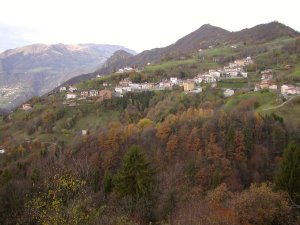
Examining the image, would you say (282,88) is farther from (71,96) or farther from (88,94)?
(71,96)

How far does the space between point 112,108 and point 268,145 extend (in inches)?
1771

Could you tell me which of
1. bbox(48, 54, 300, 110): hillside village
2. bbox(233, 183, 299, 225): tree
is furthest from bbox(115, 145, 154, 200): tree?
bbox(48, 54, 300, 110): hillside village

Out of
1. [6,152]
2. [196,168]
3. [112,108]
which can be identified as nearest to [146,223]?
[196,168]

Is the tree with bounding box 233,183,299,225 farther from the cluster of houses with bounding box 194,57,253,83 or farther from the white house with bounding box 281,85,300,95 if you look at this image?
the cluster of houses with bounding box 194,57,253,83

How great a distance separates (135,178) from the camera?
28.1m

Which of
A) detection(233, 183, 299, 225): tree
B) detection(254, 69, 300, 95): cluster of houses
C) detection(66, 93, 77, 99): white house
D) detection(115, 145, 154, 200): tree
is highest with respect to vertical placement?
detection(233, 183, 299, 225): tree

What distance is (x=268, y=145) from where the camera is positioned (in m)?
46.2

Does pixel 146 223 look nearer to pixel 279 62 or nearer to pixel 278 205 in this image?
pixel 278 205

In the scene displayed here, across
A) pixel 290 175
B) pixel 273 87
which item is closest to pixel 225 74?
pixel 273 87

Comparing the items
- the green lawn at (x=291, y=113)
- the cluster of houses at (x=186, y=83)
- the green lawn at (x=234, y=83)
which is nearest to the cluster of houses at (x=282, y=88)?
the cluster of houses at (x=186, y=83)

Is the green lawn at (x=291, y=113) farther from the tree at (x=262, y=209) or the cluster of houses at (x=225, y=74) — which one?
the cluster of houses at (x=225, y=74)

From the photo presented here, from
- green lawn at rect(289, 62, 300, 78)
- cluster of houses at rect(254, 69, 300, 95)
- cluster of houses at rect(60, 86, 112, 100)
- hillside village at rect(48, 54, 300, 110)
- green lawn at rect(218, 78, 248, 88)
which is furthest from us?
cluster of houses at rect(60, 86, 112, 100)

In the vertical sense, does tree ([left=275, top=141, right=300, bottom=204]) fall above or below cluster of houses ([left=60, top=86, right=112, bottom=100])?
above

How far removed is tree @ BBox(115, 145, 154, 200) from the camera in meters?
27.7
